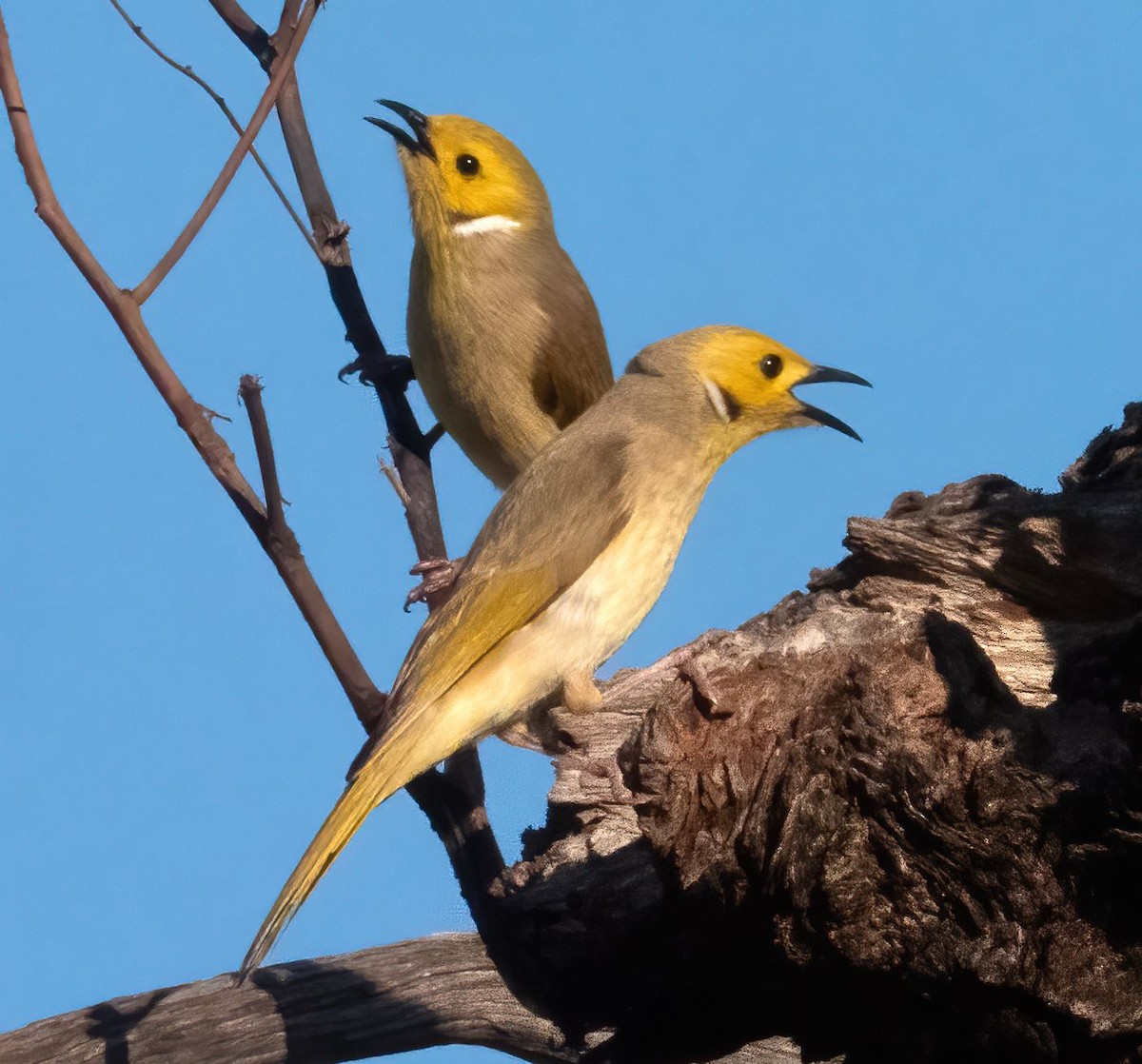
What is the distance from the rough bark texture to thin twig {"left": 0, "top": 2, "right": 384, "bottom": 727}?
3.02 ft

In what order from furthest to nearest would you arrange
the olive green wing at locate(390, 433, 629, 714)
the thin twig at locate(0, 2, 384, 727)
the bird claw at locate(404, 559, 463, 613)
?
the bird claw at locate(404, 559, 463, 613) < the olive green wing at locate(390, 433, 629, 714) < the thin twig at locate(0, 2, 384, 727)

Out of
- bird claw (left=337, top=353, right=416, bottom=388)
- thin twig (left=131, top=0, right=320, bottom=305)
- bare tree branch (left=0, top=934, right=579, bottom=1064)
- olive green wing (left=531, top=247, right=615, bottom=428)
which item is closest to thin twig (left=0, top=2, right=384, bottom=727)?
thin twig (left=131, top=0, right=320, bottom=305)

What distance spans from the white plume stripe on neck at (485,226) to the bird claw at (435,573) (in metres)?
1.49

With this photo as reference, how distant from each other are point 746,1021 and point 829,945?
586 mm

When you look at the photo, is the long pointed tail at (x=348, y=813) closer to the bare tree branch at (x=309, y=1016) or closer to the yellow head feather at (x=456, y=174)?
the bare tree branch at (x=309, y=1016)

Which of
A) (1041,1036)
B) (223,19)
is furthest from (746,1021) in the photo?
(223,19)

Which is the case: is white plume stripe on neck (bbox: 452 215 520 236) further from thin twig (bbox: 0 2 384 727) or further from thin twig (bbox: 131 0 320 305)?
thin twig (bbox: 0 2 384 727)

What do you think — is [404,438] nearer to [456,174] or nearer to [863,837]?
[456,174]

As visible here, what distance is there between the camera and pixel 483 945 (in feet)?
13.0

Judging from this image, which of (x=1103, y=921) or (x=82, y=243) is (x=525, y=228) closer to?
(x=82, y=243)

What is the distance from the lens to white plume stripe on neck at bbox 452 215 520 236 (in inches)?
198

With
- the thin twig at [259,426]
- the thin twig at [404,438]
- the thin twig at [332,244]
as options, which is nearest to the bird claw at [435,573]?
the thin twig at [404,438]

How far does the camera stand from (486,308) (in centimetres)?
491

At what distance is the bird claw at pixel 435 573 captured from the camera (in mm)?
4020
